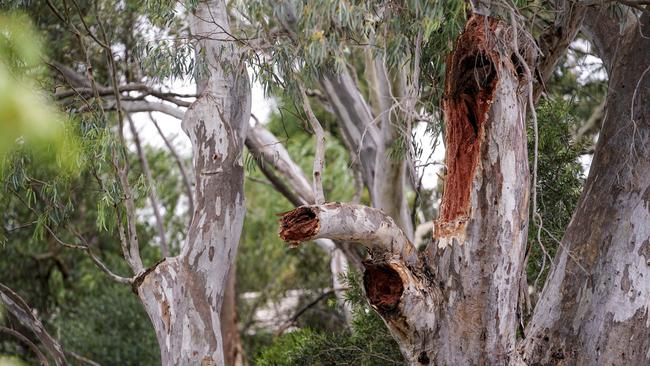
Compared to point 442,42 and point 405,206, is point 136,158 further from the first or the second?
point 442,42

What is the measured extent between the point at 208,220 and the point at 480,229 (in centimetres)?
177

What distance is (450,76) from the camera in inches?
217

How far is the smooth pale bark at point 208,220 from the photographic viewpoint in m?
6.04

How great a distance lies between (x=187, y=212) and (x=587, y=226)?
9148mm

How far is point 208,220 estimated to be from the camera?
625cm

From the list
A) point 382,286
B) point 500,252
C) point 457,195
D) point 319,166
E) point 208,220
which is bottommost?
point 382,286

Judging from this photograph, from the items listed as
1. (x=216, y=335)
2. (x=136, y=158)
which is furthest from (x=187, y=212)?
(x=216, y=335)

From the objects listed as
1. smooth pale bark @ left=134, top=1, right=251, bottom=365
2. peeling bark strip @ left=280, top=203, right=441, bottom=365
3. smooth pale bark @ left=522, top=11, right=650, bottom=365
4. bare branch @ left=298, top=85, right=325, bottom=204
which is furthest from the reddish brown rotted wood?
smooth pale bark @ left=134, top=1, right=251, bottom=365

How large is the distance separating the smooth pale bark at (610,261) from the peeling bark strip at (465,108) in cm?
72

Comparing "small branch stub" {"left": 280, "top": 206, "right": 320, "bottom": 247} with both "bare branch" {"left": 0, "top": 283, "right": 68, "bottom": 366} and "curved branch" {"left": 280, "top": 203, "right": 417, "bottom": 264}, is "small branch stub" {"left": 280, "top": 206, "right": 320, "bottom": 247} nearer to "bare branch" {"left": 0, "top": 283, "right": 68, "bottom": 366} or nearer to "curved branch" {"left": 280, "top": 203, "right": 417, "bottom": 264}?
"curved branch" {"left": 280, "top": 203, "right": 417, "bottom": 264}

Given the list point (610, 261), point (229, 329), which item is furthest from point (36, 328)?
point (229, 329)

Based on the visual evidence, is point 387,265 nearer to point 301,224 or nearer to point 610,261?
point 301,224

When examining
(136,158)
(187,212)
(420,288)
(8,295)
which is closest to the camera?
(420,288)

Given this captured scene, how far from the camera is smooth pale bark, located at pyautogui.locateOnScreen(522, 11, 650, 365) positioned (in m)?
5.53
